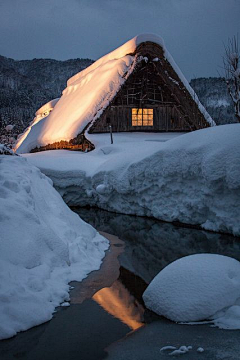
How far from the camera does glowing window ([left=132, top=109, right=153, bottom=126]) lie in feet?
58.4

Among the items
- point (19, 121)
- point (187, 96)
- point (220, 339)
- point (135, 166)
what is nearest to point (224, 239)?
point (135, 166)

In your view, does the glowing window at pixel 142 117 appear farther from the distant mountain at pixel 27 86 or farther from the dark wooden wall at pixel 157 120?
the distant mountain at pixel 27 86

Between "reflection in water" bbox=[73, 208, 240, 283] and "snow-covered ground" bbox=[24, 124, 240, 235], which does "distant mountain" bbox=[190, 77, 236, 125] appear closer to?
"snow-covered ground" bbox=[24, 124, 240, 235]

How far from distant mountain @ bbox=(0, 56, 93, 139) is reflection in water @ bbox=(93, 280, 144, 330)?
2949cm

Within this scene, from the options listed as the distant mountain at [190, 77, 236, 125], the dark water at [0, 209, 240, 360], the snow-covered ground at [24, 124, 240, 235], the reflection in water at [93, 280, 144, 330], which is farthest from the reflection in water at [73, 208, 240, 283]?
the distant mountain at [190, 77, 236, 125]

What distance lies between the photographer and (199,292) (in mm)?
3652

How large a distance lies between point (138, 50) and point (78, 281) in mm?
13846

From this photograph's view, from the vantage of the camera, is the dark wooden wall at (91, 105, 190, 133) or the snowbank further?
the dark wooden wall at (91, 105, 190, 133)

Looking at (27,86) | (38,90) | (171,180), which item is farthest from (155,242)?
(27,86)

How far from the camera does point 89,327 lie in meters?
3.47

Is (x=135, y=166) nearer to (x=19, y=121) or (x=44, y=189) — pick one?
(x=44, y=189)

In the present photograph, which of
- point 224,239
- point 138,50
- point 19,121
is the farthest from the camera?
point 19,121

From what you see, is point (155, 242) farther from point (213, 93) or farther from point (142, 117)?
point (213, 93)

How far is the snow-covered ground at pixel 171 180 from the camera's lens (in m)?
7.49
